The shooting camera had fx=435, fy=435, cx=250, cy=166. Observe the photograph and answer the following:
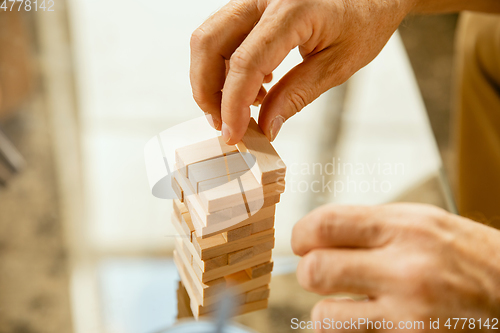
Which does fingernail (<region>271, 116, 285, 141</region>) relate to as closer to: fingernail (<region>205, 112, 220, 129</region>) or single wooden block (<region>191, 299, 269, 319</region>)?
fingernail (<region>205, 112, 220, 129</region>)

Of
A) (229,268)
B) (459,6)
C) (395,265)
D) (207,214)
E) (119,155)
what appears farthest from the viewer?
(459,6)

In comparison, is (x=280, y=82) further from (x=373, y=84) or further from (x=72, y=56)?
(x=72, y=56)

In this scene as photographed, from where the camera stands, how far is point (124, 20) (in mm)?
1502

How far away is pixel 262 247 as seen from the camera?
32.3 inches

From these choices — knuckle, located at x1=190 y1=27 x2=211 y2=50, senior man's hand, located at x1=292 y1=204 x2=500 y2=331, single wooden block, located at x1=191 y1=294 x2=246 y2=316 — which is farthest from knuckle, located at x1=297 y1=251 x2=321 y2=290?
knuckle, located at x1=190 y1=27 x2=211 y2=50

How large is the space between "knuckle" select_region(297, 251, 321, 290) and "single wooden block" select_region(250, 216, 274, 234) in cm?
16

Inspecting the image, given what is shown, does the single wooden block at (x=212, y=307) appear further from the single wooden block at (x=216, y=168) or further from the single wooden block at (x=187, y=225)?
the single wooden block at (x=216, y=168)

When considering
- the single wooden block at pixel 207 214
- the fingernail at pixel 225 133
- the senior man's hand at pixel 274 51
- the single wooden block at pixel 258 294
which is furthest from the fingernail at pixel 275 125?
the single wooden block at pixel 258 294

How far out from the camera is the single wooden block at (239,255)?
792 mm

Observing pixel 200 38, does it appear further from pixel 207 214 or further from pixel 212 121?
pixel 207 214

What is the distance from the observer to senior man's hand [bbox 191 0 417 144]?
0.81 meters

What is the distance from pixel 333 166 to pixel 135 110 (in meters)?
0.60

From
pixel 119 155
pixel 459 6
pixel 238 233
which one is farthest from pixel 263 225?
pixel 459 6

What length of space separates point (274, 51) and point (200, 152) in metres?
0.24
